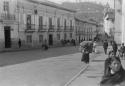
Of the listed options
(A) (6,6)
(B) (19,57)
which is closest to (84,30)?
(A) (6,6)

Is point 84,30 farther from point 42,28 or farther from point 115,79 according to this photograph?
point 115,79

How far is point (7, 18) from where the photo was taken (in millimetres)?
26516

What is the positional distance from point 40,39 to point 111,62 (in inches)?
1161

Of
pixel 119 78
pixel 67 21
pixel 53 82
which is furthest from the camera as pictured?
pixel 67 21

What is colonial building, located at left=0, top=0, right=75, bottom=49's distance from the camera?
26875 mm

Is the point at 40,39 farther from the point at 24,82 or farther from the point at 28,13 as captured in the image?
the point at 24,82

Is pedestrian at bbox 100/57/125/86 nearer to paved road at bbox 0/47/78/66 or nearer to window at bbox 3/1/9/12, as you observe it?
paved road at bbox 0/47/78/66

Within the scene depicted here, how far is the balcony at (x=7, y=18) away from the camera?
2597 centimetres

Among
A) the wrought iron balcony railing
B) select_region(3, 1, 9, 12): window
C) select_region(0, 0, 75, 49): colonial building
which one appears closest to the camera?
the wrought iron balcony railing

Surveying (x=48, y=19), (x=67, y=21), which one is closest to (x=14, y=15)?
(x=48, y=19)

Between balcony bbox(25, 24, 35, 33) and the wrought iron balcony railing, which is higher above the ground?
the wrought iron balcony railing

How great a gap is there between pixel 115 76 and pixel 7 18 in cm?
2297

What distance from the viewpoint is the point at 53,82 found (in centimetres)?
851

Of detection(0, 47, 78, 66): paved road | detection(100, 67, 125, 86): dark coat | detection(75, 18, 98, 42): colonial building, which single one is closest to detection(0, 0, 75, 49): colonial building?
detection(0, 47, 78, 66): paved road
